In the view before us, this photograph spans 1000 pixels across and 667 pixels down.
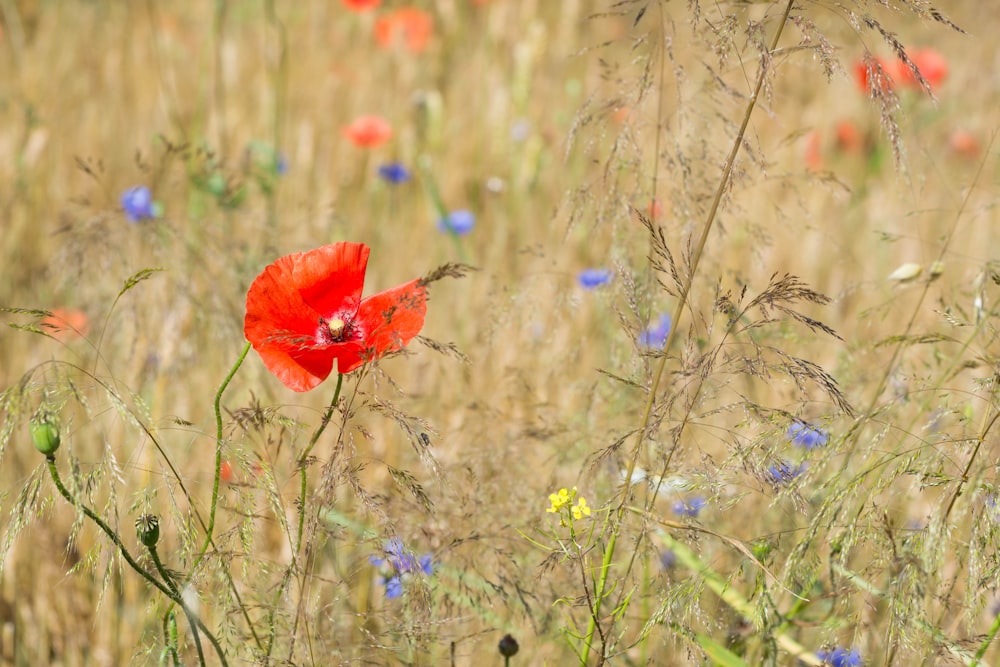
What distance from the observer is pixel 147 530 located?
0.90 m

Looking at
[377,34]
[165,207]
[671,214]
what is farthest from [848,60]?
[671,214]

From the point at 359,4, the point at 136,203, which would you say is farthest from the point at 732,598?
the point at 359,4

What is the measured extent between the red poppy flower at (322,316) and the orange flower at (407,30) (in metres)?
2.46

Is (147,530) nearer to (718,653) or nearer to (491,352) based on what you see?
(718,653)

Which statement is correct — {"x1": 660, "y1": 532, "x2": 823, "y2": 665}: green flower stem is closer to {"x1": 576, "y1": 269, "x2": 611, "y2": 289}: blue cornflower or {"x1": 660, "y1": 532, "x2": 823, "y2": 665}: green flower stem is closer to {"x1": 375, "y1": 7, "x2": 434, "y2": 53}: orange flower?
{"x1": 576, "y1": 269, "x2": 611, "y2": 289}: blue cornflower

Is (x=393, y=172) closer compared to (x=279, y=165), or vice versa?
(x=279, y=165)

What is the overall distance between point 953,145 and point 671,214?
244 centimetres

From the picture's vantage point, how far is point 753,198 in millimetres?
2965

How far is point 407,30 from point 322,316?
8.27 feet

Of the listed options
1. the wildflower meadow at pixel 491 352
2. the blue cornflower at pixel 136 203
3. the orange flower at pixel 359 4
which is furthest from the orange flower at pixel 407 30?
the blue cornflower at pixel 136 203

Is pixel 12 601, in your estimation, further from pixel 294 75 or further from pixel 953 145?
pixel 953 145

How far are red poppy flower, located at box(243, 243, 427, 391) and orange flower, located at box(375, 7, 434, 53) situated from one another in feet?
8.06

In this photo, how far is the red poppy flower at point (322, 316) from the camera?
945mm

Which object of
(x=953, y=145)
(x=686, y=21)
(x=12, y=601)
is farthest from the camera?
(x=953, y=145)
